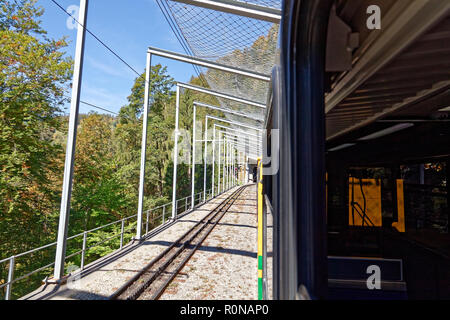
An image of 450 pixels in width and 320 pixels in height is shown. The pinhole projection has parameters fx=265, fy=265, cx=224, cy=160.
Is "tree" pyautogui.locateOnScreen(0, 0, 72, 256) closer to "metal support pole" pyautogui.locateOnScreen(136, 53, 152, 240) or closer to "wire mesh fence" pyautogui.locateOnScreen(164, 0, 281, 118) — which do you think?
"metal support pole" pyautogui.locateOnScreen(136, 53, 152, 240)

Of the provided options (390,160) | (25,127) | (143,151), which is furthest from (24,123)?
(390,160)

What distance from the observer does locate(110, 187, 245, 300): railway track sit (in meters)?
5.38

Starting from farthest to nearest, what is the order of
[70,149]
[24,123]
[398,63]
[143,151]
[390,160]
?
[24,123] → [143,151] → [70,149] → [390,160] → [398,63]

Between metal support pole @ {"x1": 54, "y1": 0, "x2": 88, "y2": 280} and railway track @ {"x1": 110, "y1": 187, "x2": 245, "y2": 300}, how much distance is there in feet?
4.70

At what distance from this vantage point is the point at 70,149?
559 centimetres

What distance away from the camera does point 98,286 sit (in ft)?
18.2

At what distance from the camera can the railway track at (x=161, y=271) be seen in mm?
5375

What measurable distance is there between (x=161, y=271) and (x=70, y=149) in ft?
11.8

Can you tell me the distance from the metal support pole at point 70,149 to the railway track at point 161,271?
1.43 metres

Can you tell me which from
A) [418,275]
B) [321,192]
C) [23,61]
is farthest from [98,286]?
[23,61]

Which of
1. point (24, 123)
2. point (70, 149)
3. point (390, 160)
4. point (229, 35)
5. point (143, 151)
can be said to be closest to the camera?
point (390, 160)

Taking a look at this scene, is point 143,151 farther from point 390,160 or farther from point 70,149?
point 390,160
